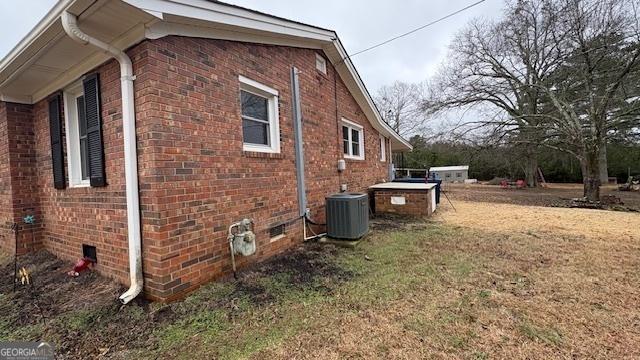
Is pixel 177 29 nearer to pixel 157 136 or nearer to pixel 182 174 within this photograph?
pixel 157 136

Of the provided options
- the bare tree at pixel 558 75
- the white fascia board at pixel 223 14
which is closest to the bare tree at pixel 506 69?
the bare tree at pixel 558 75

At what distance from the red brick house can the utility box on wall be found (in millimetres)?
557

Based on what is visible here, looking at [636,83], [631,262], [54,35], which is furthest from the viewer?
[636,83]

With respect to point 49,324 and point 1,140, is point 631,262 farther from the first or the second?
point 1,140

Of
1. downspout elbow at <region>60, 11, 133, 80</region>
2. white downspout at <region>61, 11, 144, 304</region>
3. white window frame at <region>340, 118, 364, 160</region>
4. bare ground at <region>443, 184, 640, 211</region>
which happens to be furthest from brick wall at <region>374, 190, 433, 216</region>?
downspout elbow at <region>60, 11, 133, 80</region>

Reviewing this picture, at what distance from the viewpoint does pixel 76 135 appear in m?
4.21

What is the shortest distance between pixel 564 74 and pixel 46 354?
1925cm

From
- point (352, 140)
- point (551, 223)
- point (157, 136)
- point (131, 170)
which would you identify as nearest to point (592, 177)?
point (551, 223)

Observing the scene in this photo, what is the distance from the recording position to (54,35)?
3061 millimetres

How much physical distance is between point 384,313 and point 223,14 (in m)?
3.97

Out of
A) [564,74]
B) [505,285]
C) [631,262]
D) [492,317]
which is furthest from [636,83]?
[492,317]

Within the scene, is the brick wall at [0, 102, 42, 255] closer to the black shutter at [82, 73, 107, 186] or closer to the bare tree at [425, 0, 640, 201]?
the black shutter at [82, 73, 107, 186]

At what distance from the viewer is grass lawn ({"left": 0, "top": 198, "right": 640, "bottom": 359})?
7.45ft

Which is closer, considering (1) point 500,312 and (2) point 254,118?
(1) point 500,312
